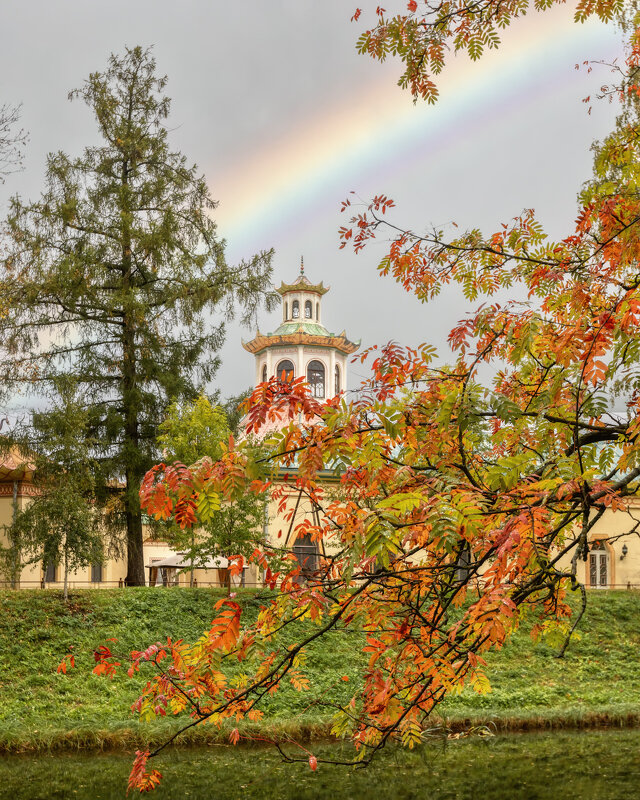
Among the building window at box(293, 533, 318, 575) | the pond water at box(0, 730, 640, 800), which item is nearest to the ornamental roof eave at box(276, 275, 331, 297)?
the building window at box(293, 533, 318, 575)

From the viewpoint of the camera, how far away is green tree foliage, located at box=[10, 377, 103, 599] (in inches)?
757

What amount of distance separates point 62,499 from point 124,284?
6.20 metres

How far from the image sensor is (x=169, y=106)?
23.6 metres

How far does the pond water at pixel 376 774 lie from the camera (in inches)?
410

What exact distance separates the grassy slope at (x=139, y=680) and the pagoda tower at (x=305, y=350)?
50.7 feet

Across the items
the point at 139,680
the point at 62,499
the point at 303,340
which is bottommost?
the point at 139,680

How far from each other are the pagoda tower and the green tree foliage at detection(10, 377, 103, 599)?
16157 mm

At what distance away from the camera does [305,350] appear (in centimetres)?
3669

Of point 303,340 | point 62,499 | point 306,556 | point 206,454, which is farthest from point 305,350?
point 306,556

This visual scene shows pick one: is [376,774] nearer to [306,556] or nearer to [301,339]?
[306,556]

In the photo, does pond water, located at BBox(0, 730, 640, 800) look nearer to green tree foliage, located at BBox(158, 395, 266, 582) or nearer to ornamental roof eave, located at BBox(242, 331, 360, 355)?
green tree foliage, located at BBox(158, 395, 266, 582)

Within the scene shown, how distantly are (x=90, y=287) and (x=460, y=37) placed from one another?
1675 centimetres

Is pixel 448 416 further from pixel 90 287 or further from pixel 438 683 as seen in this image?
pixel 90 287

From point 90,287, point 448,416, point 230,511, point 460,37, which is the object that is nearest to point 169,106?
point 90,287
